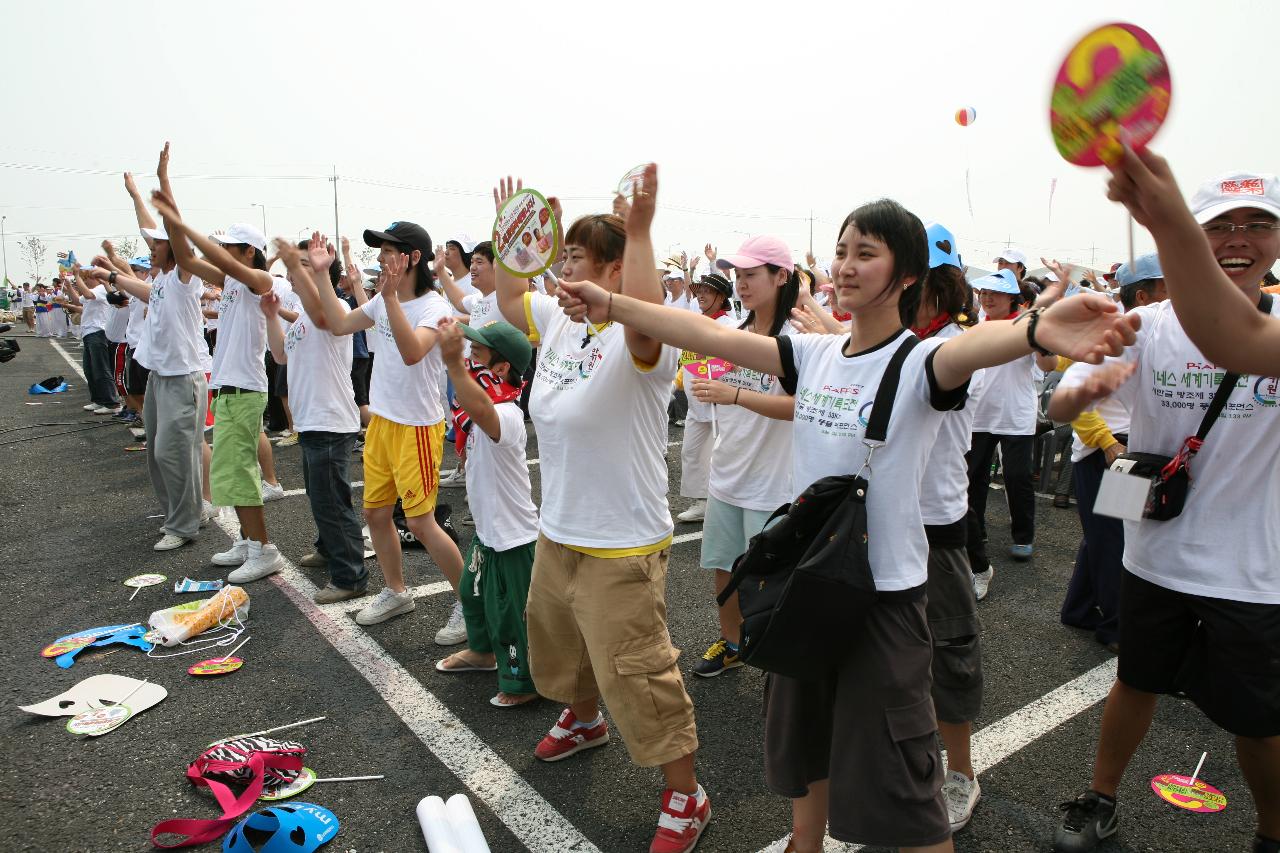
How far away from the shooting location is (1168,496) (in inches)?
92.2

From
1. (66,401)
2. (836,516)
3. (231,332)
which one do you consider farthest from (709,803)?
(66,401)

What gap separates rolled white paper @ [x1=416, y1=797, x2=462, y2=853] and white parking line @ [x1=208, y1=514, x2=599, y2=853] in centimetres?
22

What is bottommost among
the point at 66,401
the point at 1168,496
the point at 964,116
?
the point at 66,401

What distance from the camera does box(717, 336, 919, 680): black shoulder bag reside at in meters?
1.92

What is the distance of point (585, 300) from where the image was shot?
220 cm

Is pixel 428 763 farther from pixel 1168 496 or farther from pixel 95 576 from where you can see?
pixel 95 576

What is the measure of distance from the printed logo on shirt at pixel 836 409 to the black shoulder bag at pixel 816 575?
0.06 meters

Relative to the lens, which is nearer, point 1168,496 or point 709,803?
point 1168,496

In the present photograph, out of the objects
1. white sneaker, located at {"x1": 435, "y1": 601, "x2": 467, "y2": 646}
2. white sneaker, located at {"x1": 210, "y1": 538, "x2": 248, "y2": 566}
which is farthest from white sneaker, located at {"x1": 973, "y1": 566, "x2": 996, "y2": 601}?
white sneaker, located at {"x1": 210, "y1": 538, "x2": 248, "y2": 566}

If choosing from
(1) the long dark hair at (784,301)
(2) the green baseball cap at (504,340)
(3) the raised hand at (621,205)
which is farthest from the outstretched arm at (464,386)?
(1) the long dark hair at (784,301)

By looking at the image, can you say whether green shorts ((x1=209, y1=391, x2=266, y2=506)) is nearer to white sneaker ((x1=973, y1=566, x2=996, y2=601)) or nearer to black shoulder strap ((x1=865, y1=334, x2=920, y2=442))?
black shoulder strap ((x1=865, y1=334, x2=920, y2=442))

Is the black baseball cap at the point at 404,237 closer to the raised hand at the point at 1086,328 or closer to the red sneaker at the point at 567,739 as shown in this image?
the red sneaker at the point at 567,739

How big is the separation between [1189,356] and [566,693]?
2.37 meters

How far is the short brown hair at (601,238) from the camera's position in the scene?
266 cm
